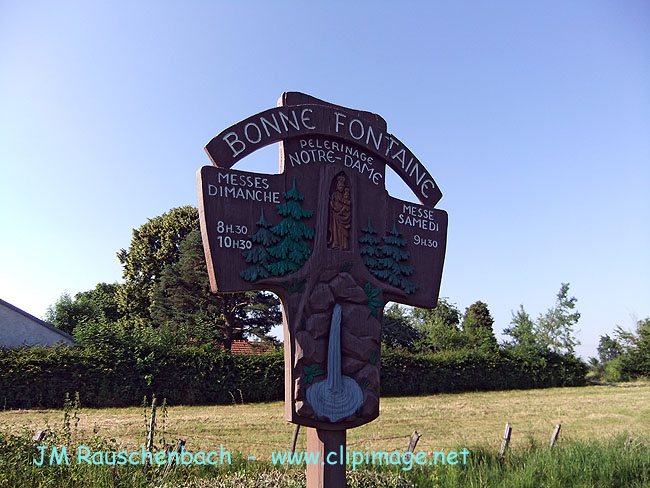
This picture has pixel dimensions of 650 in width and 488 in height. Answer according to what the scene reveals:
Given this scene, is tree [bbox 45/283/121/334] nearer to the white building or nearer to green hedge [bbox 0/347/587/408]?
the white building

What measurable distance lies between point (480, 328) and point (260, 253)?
23.9m

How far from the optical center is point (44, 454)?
550 cm

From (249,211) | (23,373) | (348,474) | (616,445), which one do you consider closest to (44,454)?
(348,474)

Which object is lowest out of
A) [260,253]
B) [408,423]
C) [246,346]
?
[408,423]

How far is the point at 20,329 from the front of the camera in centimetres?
1950

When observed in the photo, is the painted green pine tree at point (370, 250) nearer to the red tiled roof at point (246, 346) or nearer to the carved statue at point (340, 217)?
the carved statue at point (340, 217)

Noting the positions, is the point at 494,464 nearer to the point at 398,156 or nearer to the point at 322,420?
the point at 322,420

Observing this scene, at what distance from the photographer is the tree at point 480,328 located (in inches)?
918

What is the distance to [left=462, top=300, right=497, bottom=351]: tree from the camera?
76.5 ft

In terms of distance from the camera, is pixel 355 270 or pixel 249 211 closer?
pixel 249 211

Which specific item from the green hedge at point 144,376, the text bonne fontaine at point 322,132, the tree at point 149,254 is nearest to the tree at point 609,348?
the green hedge at point 144,376

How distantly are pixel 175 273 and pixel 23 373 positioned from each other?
32.7 feet

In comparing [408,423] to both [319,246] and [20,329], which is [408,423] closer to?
[319,246]

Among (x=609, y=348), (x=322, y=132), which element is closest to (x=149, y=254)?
(x=322, y=132)
